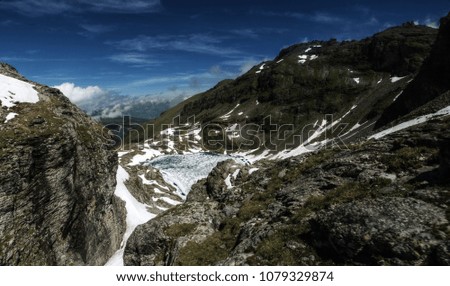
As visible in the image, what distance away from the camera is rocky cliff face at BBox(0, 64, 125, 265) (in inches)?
1097

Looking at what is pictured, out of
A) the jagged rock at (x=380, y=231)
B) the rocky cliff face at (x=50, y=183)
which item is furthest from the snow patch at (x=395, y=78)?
the jagged rock at (x=380, y=231)

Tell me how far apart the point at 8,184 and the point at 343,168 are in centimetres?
2876

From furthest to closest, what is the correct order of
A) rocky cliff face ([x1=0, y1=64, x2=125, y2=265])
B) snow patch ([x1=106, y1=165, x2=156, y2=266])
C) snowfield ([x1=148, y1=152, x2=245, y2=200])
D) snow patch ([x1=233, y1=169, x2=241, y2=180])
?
snowfield ([x1=148, y1=152, x2=245, y2=200])
snow patch ([x1=106, y1=165, x2=156, y2=266])
snow patch ([x1=233, y1=169, x2=241, y2=180])
rocky cliff face ([x1=0, y1=64, x2=125, y2=265])

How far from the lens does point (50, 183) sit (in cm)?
3209

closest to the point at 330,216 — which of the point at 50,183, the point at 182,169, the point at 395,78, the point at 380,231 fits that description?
the point at 380,231

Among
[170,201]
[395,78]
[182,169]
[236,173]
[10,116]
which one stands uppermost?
[395,78]

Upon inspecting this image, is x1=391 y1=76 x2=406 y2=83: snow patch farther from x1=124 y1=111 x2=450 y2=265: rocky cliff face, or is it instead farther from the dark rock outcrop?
x1=124 y1=111 x2=450 y2=265: rocky cliff face

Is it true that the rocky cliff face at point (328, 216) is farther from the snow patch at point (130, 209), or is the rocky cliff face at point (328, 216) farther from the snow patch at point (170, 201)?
the snow patch at point (170, 201)

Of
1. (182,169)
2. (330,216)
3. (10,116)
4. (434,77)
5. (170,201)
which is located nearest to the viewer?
(330,216)

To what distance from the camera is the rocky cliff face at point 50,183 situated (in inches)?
1097

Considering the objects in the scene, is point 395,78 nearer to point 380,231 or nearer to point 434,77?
point 434,77

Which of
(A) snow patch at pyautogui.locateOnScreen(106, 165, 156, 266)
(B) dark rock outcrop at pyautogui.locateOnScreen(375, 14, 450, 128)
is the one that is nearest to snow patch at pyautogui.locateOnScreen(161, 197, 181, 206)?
(A) snow patch at pyautogui.locateOnScreen(106, 165, 156, 266)

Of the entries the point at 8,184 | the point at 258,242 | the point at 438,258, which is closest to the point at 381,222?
the point at 438,258
